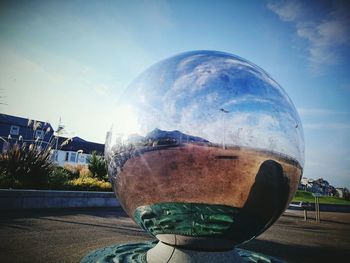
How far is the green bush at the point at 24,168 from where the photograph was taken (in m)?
9.78

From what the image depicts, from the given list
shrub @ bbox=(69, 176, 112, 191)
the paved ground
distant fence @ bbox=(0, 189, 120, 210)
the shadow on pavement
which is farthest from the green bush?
the shadow on pavement

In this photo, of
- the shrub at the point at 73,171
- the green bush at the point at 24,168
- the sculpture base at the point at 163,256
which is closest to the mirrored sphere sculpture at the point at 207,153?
the sculpture base at the point at 163,256

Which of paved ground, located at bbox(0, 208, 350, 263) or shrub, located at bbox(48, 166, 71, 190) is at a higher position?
shrub, located at bbox(48, 166, 71, 190)

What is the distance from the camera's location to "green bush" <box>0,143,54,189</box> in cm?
978

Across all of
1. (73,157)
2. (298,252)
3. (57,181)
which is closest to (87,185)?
(57,181)

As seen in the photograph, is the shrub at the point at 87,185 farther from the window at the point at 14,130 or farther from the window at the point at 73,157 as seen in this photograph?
the window at the point at 14,130

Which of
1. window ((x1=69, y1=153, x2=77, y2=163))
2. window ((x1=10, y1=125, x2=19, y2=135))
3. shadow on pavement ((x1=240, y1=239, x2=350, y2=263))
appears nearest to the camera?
shadow on pavement ((x1=240, y1=239, x2=350, y2=263))

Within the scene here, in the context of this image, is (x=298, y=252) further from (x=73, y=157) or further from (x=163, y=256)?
(x=73, y=157)

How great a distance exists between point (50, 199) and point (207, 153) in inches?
340

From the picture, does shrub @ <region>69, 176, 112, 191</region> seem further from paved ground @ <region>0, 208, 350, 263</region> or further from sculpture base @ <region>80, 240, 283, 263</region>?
sculpture base @ <region>80, 240, 283, 263</region>

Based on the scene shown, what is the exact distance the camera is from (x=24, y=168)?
33.1ft

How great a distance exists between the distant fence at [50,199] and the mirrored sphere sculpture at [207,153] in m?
6.74

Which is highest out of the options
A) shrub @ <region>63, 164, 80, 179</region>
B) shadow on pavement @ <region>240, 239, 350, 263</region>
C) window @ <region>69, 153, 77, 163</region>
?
window @ <region>69, 153, 77, 163</region>

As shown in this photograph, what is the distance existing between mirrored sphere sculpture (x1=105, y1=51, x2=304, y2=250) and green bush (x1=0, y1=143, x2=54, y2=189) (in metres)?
8.32
